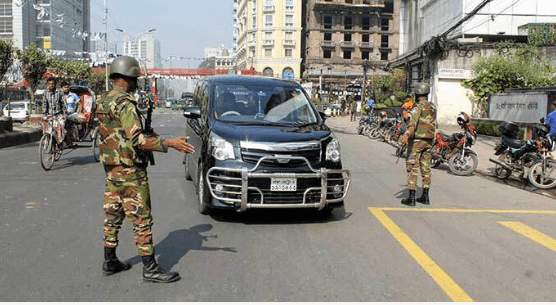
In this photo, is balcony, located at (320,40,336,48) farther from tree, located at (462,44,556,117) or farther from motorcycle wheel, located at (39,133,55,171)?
motorcycle wheel, located at (39,133,55,171)

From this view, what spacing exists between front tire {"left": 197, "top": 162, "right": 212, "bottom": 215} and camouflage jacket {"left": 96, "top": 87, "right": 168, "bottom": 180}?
2178mm

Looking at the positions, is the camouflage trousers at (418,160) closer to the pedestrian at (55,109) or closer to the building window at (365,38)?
the pedestrian at (55,109)

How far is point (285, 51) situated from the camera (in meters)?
93.6

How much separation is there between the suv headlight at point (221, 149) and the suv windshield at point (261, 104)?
25.5 inches

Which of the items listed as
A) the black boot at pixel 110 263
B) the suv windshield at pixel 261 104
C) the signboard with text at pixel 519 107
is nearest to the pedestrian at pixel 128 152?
the black boot at pixel 110 263

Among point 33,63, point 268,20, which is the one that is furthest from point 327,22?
point 33,63

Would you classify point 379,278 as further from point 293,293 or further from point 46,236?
point 46,236

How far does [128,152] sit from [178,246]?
1.54 meters

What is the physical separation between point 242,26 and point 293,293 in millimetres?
112345

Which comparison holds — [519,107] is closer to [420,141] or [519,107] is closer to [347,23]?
[420,141]

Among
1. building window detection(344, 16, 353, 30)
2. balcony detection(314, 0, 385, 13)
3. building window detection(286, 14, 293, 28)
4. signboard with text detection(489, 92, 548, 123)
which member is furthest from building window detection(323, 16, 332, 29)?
signboard with text detection(489, 92, 548, 123)

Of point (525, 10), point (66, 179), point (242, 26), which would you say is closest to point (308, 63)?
point (242, 26)

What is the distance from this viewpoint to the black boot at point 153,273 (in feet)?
14.0

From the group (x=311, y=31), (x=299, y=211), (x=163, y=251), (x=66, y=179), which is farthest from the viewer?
(x=311, y=31)
